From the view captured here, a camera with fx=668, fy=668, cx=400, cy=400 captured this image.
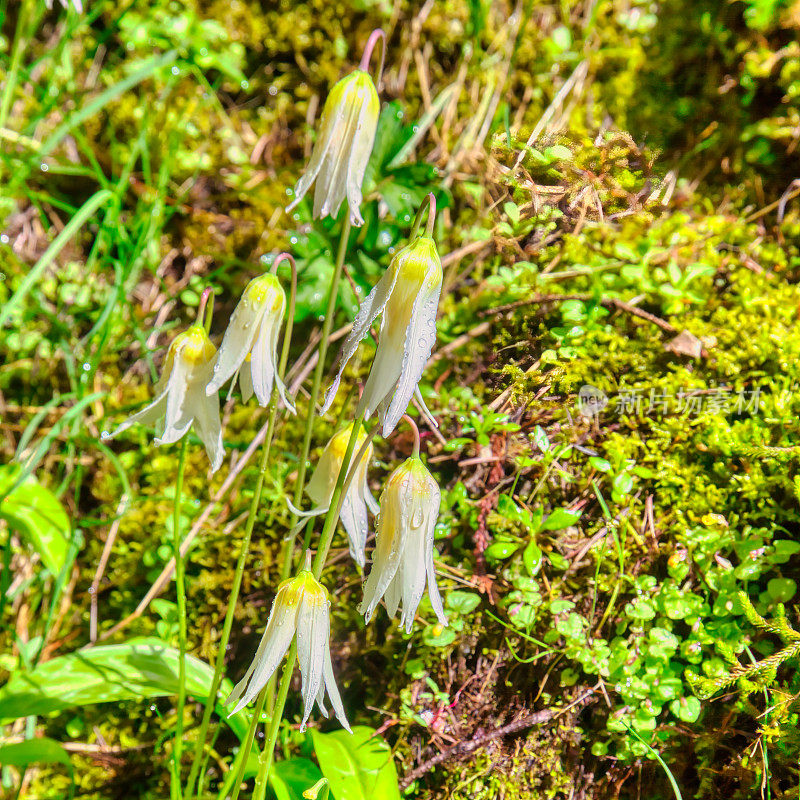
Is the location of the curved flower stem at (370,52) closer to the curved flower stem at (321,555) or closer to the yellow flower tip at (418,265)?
the yellow flower tip at (418,265)

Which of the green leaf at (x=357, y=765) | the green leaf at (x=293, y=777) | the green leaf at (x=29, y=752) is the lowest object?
the green leaf at (x=29, y=752)

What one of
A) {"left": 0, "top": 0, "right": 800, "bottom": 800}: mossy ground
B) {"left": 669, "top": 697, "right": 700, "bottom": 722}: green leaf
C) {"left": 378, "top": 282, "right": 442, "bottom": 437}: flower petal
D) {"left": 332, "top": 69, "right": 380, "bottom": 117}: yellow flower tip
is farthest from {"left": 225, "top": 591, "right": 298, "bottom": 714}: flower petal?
{"left": 332, "top": 69, "right": 380, "bottom": 117}: yellow flower tip

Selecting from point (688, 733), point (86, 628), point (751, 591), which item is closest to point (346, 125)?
→ point (751, 591)

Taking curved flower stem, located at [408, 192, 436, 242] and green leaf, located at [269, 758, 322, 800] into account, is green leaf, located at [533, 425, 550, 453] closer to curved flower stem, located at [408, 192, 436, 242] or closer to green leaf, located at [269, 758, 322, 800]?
curved flower stem, located at [408, 192, 436, 242]

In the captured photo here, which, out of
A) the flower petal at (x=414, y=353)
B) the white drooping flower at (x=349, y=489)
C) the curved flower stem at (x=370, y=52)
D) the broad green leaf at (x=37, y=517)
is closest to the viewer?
the flower petal at (x=414, y=353)

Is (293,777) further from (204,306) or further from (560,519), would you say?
(204,306)

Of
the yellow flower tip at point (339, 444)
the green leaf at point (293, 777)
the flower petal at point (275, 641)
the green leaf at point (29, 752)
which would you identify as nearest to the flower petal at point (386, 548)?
the flower petal at point (275, 641)
